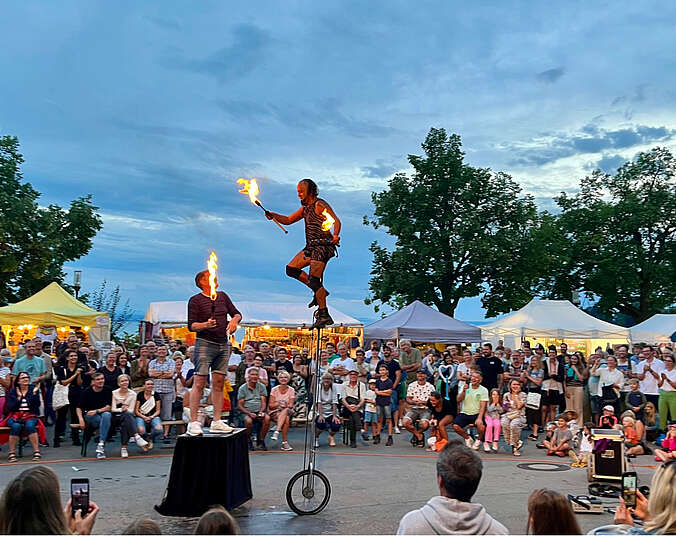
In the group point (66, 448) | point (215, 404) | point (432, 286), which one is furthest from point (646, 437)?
point (432, 286)

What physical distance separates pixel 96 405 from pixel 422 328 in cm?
1173

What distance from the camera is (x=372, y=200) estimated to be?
34.5 metres

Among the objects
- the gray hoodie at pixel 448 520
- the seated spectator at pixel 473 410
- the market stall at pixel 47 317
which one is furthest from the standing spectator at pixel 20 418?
the gray hoodie at pixel 448 520

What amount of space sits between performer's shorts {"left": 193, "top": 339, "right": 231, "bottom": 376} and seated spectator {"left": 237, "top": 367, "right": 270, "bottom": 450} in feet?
14.5

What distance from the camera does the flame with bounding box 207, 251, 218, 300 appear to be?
21.9ft

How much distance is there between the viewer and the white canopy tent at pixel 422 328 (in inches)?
793

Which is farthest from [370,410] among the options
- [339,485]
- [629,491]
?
[629,491]

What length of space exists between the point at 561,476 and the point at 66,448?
25.5 feet

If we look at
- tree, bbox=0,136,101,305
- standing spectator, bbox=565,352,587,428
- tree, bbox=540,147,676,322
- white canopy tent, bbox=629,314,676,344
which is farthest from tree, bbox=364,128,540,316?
standing spectator, bbox=565,352,587,428

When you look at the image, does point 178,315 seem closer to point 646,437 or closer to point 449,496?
point 646,437

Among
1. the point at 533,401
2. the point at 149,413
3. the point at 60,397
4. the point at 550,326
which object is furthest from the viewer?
the point at 550,326

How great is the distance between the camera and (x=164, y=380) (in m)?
11.1

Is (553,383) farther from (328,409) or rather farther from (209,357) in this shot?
(209,357)

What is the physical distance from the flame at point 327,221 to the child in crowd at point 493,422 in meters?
6.27
